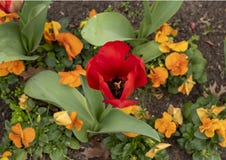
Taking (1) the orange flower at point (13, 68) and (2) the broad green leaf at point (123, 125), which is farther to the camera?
(1) the orange flower at point (13, 68)

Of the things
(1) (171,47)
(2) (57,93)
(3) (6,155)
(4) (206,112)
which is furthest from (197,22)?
(3) (6,155)

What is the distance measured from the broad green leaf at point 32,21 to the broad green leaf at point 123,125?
1.71 ft

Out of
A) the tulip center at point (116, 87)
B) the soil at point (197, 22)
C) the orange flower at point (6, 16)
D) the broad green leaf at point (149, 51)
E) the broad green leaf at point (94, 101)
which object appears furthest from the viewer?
the soil at point (197, 22)

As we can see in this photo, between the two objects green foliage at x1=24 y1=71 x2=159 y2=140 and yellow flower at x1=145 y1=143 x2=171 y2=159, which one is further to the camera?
yellow flower at x1=145 y1=143 x2=171 y2=159

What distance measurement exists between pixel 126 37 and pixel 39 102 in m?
0.54

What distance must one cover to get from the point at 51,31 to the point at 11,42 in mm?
261

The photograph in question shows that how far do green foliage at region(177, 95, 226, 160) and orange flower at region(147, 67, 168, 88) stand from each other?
0.20 m

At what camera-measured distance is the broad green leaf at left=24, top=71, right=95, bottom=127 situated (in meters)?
1.99

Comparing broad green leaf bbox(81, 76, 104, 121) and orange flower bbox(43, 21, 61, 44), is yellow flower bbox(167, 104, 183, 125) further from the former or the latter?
orange flower bbox(43, 21, 61, 44)

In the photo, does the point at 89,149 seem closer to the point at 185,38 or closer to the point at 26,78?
Result: the point at 26,78

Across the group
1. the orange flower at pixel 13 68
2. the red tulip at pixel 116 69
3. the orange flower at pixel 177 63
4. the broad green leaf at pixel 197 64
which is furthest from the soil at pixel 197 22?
the red tulip at pixel 116 69

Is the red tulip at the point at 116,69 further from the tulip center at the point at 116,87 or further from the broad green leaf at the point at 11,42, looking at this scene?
the broad green leaf at the point at 11,42

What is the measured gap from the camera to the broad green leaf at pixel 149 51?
7.34 ft

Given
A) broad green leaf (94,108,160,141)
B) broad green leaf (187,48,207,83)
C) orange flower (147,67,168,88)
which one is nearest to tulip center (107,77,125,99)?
broad green leaf (94,108,160,141)
